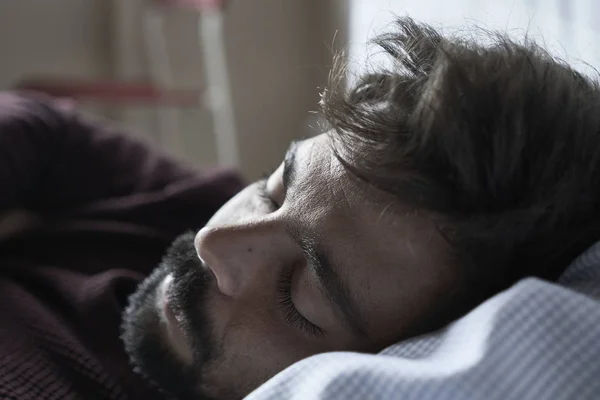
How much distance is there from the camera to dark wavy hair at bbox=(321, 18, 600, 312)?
1.68 feet

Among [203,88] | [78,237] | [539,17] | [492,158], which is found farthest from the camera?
[203,88]

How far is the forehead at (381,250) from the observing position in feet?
1.79

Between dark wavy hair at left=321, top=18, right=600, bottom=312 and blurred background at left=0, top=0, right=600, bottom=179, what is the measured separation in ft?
3.36

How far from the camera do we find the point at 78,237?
3.12ft

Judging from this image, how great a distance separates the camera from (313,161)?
0.63 metres

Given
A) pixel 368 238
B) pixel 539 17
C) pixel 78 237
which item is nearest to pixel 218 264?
pixel 368 238

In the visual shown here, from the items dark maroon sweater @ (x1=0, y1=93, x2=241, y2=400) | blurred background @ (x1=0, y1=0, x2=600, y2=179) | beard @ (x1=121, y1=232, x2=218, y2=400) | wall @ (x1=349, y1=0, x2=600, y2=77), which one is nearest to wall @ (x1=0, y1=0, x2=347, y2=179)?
blurred background @ (x1=0, y1=0, x2=600, y2=179)

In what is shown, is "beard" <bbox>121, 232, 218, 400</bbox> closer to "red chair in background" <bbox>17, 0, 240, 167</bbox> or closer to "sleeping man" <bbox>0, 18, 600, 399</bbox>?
"sleeping man" <bbox>0, 18, 600, 399</bbox>

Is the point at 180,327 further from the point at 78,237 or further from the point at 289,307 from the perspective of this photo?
the point at 78,237

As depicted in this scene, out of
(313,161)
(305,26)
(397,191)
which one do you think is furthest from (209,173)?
(305,26)

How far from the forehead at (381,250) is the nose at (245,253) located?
0.12ft

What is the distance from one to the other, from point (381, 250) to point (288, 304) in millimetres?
100

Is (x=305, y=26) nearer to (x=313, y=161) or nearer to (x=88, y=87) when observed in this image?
(x=88, y=87)

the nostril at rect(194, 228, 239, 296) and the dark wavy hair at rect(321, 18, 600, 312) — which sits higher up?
the dark wavy hair at rect(321, 18, 600, 312)
